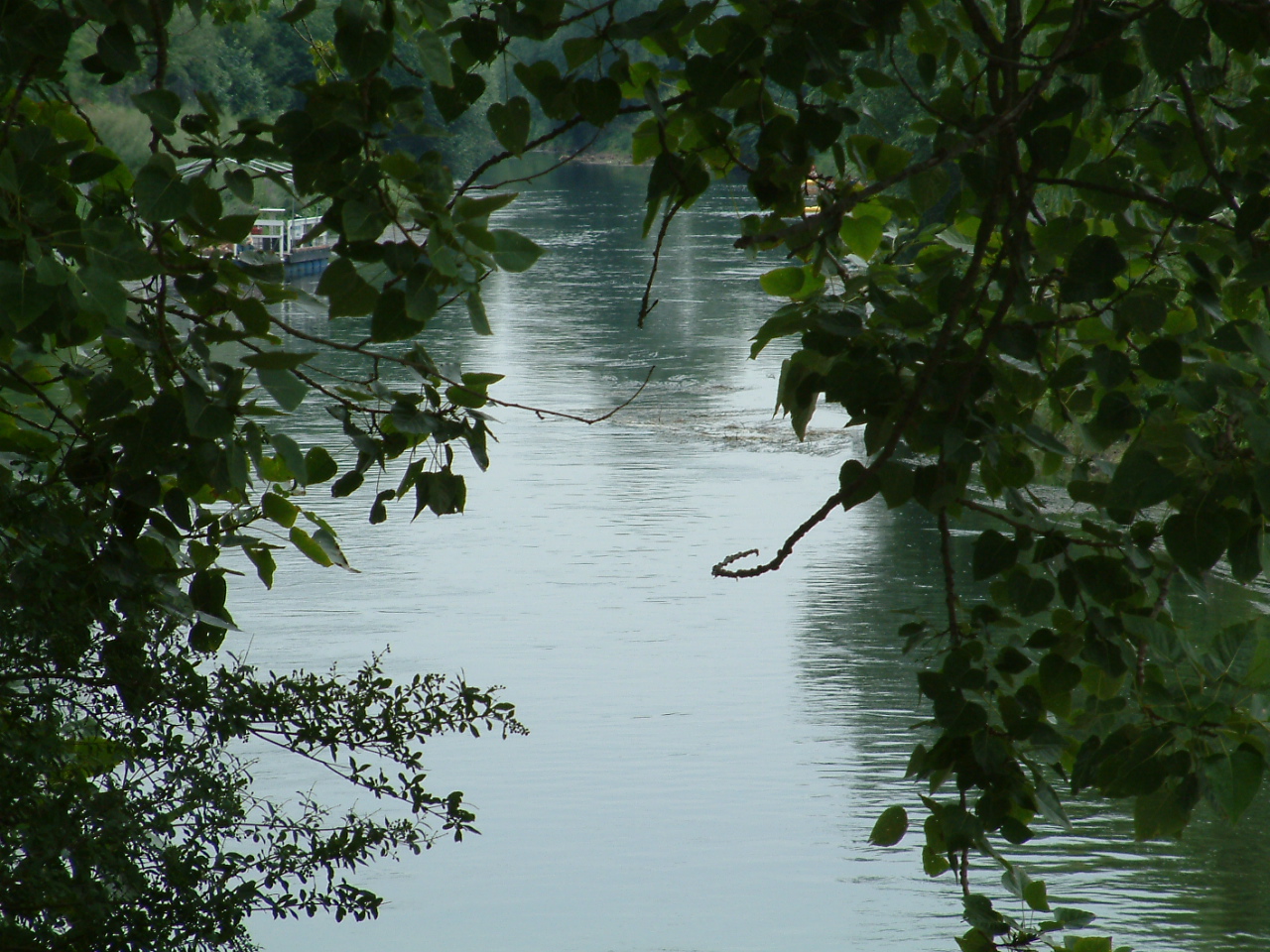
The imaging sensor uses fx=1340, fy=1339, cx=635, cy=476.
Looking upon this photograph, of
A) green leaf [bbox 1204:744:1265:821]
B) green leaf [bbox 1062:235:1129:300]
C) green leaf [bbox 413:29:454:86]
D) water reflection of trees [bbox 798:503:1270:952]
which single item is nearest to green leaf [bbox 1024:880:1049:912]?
green leaf [bbox 1204:744:1265:821]

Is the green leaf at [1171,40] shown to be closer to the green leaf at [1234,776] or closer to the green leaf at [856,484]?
the green leaf at [856,484]

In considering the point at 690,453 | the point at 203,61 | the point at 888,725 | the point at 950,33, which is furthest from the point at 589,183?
the point at 950,33

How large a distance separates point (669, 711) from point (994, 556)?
144 inches

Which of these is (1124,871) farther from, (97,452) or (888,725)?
(97,452)

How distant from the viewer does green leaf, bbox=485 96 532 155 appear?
0.90 meters

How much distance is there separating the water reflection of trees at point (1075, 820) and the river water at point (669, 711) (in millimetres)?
10

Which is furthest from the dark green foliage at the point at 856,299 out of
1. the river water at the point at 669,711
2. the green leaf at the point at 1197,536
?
the river water at the point at 669,711

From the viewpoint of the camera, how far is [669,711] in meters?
4.51

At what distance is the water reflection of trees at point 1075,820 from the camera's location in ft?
11.0

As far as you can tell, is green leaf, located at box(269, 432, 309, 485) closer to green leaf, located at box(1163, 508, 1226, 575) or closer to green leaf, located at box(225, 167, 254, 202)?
green leaf, located at box(225, 167, 254, 202)

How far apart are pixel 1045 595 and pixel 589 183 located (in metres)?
31.2

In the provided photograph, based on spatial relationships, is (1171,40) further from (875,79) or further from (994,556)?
(994,556)

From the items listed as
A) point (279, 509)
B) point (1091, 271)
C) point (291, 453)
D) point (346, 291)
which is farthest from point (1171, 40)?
point (279, 509)

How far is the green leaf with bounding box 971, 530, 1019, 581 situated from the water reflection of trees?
163cm
